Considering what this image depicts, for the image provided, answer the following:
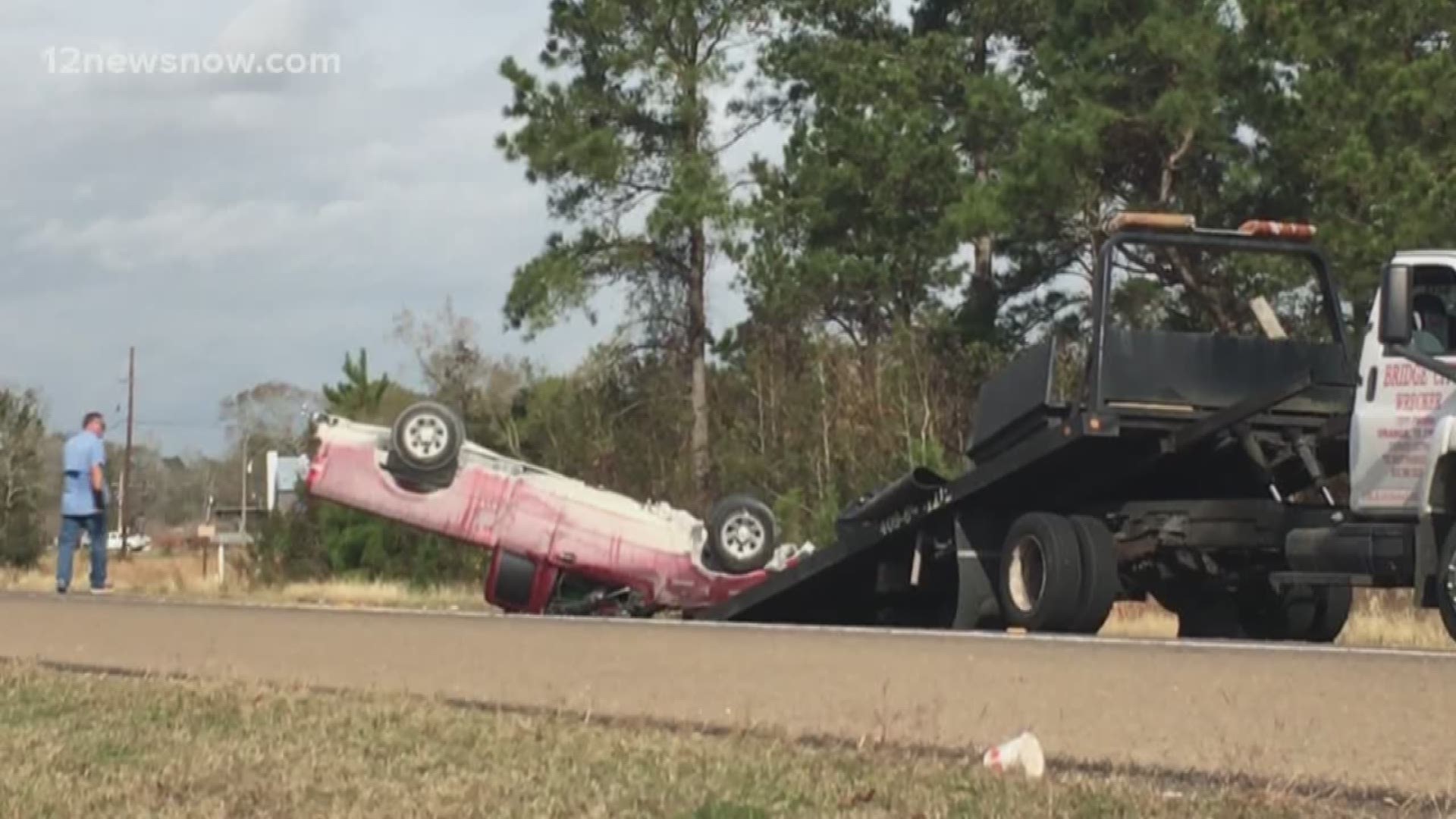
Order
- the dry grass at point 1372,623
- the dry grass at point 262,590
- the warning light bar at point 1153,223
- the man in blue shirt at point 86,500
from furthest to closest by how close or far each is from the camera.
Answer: the dry grass at point 262,590, the man in blue shirt at point 86,500, the dry grass at point 1372,623, the warning light bar at point 1153,223

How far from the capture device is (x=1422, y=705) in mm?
5598

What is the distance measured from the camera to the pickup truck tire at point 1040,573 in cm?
1162

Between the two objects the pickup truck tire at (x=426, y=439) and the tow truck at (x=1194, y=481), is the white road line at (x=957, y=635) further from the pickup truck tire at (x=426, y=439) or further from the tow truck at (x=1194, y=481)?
the pickup truck tire at (x=426, y=439)

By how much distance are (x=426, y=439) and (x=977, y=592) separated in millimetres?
5671

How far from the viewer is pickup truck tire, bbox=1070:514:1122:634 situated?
1158 centimetres

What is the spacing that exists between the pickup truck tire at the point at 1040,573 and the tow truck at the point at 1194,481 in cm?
1

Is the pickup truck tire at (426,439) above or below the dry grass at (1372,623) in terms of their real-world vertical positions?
above

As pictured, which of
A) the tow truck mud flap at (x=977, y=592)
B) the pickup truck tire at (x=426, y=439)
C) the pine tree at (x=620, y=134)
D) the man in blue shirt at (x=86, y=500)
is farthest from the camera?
the pine tree at (x=620, y=134)

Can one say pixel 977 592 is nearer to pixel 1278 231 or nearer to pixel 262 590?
pixel 1278 231

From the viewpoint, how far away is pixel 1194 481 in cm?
1227

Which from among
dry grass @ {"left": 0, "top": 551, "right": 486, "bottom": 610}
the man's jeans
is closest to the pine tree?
dry grass @ {"left": 0, "top": 551, "right": 486, "bottom": 610}

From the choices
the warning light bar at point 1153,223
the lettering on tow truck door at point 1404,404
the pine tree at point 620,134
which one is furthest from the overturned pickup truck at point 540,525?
the pine tree at point 620,134

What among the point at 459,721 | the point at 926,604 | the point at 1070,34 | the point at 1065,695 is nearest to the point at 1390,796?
the point at 1065,695

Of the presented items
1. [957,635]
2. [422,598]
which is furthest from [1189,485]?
[422,598]
